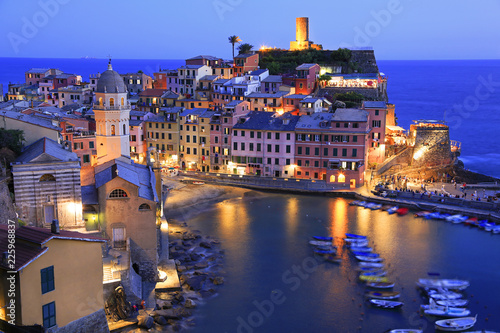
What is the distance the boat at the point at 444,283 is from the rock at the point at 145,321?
17.1 m

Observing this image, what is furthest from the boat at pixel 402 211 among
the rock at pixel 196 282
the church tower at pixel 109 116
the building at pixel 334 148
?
the church tower at pixel 109 116

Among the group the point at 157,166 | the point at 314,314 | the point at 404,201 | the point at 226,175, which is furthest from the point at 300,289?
the point at 226,175

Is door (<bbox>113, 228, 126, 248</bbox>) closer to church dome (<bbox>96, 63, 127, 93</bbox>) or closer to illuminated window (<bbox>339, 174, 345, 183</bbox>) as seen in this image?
church dome (<bbox>96, 63, 127, 93</bbox>)

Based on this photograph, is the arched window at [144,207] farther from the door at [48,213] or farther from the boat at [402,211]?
the boat at [402,211]

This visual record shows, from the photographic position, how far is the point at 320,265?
3584cm

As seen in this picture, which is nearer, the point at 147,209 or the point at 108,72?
the point at 147,209

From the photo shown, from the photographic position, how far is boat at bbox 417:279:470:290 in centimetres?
3206

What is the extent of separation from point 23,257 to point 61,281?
6.27ft

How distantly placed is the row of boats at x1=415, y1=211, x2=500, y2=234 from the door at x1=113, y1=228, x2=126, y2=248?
95.6ft

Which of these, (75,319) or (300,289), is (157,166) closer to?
(300,289)

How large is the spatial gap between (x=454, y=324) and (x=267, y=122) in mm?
34694

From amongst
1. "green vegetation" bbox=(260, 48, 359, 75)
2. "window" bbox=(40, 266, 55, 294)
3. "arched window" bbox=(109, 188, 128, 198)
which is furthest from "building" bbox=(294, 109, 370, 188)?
"window" bbox=(40, 266, 55, 294)

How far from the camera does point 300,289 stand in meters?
32.1

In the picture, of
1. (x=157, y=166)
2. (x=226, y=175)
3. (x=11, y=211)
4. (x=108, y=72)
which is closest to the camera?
(x=11, y=211)
